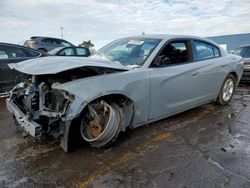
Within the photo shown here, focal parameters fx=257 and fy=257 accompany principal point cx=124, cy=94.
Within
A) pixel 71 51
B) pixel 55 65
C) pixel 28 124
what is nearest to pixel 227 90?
pixel 55 65

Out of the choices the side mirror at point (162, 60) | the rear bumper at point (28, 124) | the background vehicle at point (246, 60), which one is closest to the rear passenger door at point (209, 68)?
the side mirror at point (162, 60)

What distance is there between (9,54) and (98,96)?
4286mm

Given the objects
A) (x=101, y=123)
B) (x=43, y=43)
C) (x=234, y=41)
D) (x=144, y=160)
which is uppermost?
(x=234, y=41)

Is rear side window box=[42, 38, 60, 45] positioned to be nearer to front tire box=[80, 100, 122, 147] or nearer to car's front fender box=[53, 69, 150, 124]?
car's front fender box=[53, 69, 150, 124]

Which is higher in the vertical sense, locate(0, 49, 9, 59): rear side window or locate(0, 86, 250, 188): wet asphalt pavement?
locate(0, 49, 9, 59): rear side window

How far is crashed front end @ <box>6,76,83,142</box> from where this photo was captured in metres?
3.09

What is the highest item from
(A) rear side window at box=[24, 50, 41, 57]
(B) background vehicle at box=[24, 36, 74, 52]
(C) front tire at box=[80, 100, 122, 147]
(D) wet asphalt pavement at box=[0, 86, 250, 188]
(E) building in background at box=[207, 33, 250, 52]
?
(E) building in background at box=[207, 33, 250, 52]

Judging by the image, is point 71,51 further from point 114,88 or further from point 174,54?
point 114,88

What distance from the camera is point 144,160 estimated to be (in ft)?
10.9

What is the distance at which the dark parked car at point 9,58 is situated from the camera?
6129mm

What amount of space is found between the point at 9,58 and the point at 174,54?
13.9 feet

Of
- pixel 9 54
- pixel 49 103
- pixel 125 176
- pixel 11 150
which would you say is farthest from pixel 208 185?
pixel 9 54

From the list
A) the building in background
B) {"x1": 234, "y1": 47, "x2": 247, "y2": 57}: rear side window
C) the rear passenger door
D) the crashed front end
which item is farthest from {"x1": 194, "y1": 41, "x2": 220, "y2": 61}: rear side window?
the building in background

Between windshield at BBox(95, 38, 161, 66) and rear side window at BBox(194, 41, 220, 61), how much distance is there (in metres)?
1.03
